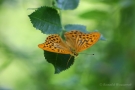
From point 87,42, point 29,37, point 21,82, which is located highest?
point 87,42

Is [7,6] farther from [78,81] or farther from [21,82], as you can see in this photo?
[78,81]

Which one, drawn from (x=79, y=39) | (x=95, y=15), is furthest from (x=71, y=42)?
(x=95, y=15)

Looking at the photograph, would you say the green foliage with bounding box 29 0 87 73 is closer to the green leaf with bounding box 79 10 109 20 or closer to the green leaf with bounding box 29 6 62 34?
the green leaf with bounding box 29 6 62 34

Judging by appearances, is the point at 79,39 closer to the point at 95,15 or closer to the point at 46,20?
the point at 46,20

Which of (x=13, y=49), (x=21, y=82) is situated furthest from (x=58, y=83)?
(x=21, y=82)

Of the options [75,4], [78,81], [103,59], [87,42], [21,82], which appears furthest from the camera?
[21,82]

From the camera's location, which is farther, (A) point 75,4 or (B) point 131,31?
(B) point 131,31
